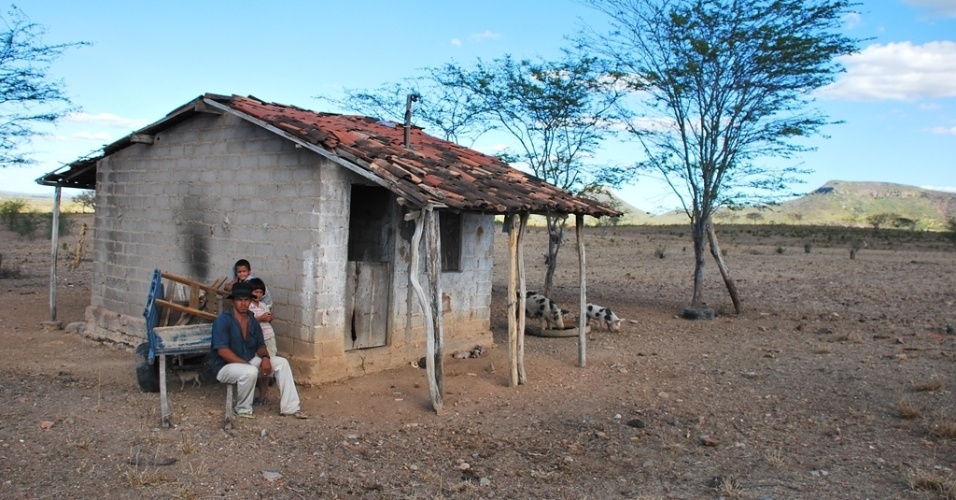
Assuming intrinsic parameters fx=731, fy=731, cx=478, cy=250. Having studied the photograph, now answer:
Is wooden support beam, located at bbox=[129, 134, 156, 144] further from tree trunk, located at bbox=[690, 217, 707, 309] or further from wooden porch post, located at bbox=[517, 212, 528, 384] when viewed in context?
tree trunk, located at bbox=[690, 217, 707, 309]

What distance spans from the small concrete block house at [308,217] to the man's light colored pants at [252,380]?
102 centimetres

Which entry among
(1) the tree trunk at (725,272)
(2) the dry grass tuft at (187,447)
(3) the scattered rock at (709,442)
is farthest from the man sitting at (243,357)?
(1) the tree trunk at (725,272)

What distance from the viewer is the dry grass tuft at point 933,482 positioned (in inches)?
214

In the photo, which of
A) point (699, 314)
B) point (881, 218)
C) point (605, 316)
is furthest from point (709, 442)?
point (881, 218)

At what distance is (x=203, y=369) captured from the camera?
8.55 meters

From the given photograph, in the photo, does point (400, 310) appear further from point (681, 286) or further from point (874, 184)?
point (874, 184)

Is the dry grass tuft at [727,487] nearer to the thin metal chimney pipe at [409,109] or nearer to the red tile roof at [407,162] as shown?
the red tile roof at [407,162]

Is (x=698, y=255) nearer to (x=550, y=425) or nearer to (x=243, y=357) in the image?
(x=550, y=425)

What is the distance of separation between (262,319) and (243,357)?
101 cm

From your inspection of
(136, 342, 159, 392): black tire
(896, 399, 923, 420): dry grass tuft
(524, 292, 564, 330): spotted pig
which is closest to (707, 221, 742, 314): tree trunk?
(524, 292, 564, 330): spotted pig

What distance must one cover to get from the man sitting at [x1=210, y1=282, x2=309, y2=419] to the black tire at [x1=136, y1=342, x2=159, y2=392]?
129 centimetres

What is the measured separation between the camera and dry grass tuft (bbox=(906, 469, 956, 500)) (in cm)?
544

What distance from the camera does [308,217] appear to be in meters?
8.41

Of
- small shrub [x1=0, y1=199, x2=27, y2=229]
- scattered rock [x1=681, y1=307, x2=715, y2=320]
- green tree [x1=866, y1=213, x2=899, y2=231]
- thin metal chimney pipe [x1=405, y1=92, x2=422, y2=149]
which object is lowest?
scattered rock [x1=681, y1=307, x2=715, y2=320]
